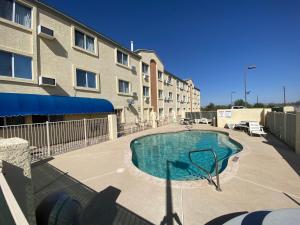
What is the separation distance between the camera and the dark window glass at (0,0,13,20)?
10.4 metres

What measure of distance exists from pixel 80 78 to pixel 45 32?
438cm

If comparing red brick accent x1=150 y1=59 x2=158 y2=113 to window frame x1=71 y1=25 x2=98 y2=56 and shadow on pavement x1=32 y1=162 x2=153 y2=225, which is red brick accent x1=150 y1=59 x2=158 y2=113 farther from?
shadow on pavement x1=32 y1=162 x2=153 y2=225

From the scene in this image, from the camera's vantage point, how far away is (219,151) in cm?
1214

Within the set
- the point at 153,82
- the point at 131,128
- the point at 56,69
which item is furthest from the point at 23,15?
the point at 153,82

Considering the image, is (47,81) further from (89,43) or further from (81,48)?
(89,43)

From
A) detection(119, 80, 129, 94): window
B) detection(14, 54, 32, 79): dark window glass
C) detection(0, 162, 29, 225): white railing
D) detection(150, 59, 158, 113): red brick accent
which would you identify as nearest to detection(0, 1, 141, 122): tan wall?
detection(14, 54, 32, 79): dark window glass

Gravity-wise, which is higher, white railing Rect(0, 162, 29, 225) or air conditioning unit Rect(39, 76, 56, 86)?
air conditioning unit Rect(39, 76, 56, 86)

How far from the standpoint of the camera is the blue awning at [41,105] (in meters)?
9.27

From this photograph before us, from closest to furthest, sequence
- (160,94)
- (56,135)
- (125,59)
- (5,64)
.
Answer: (5,64) < (56,135) < (125,59) < (160,94)

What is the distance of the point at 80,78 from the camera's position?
15.6 meters

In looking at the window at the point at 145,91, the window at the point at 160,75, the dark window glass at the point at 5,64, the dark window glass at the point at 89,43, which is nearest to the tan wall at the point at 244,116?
the window at the point at 145,91

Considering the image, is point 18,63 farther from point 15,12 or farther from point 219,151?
point 219,151

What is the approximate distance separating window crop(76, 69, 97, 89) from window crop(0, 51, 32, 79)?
13.4ft

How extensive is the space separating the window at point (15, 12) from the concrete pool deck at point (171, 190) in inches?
370
